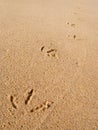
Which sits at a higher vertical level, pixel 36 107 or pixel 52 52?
pixel 52 52

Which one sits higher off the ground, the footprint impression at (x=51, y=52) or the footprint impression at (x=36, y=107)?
the footprint impression at (x=51, y=52)

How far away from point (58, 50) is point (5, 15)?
4.05ft

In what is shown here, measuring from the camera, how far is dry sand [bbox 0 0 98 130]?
216 cm

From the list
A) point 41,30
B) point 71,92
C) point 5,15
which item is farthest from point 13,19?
point 71,92

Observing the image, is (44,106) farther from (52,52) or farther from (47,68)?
(52,52)

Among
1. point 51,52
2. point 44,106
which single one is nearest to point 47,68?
point 51,52

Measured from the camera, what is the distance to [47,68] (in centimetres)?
278

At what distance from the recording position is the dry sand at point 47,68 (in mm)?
2160

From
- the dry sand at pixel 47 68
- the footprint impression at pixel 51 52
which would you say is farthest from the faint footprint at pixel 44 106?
the footprint impression at pixel 51 52

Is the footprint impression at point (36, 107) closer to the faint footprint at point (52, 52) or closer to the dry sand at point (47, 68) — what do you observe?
the dry sand at point (47, 68)

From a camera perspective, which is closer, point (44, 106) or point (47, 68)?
point (44, 106)

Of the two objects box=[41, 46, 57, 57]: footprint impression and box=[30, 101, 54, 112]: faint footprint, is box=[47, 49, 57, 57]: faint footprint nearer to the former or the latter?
box=[41, 46, 57, 57]: footprint impression

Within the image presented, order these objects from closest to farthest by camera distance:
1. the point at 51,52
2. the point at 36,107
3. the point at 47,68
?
the point at 36,107 → the point at 47,68 → the point at 51,52

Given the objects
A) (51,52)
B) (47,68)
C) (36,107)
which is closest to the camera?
(36,107)
